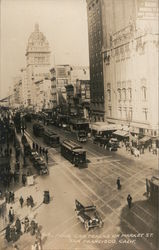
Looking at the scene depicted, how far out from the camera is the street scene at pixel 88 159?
1777cm

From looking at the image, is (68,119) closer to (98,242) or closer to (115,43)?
(115,43)

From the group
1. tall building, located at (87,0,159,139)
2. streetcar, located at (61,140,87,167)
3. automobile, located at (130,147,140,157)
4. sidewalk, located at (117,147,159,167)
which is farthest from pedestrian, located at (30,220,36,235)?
automobile, located at (130,147,140,157)

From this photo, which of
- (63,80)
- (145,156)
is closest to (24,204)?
(145,156)

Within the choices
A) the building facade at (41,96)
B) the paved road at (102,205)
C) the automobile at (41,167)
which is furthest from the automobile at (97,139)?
the automobile at (41,167)

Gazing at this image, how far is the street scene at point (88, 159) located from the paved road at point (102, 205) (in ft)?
0.19

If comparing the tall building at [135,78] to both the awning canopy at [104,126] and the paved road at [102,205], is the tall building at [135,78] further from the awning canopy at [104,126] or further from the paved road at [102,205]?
the paved road at [102,205]

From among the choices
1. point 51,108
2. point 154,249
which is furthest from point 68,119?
point 154,249

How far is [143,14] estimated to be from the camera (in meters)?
22.0

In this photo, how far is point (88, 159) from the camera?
3241cm

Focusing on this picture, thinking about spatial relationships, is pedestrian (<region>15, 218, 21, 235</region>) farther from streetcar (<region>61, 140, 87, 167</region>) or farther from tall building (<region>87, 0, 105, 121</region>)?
tall building (<region>87, 0, 105, 121</region>)

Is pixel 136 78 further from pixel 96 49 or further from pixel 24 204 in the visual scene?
pixel 96 49

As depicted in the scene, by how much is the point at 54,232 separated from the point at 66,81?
51998mm

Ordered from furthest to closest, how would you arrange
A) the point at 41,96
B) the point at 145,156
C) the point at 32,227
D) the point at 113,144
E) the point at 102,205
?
the point at 41,96
the point at 113,144
the point at 145,156
the point at 102,205
the point at 32,227

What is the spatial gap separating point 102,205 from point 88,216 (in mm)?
2820
